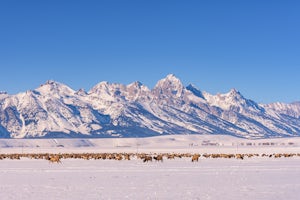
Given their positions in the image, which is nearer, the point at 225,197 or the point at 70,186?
the point at 225,197

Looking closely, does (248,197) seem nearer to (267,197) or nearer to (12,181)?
(267,197)

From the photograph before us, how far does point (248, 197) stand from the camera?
2633 cm

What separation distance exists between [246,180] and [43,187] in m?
11.6

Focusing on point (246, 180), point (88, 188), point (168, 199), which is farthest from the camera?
point (246, 180)

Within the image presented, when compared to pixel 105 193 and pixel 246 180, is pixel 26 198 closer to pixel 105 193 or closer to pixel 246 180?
pixel 105 193

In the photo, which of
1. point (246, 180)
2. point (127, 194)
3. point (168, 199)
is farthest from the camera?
point (246, 180)

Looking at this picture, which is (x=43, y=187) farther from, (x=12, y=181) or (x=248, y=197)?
(x=248, y=197)

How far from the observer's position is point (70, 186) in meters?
32.3

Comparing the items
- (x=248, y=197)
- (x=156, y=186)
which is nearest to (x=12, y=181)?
(x=156, y=186)

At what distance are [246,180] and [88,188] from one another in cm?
984

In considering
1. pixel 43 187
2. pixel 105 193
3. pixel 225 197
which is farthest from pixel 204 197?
pixel 43 187

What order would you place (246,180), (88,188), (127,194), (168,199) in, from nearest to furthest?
(168,199)
(127,194)
(88,188)
(246,180)

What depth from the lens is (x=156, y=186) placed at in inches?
1260

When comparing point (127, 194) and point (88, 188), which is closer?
point (127, 194)
